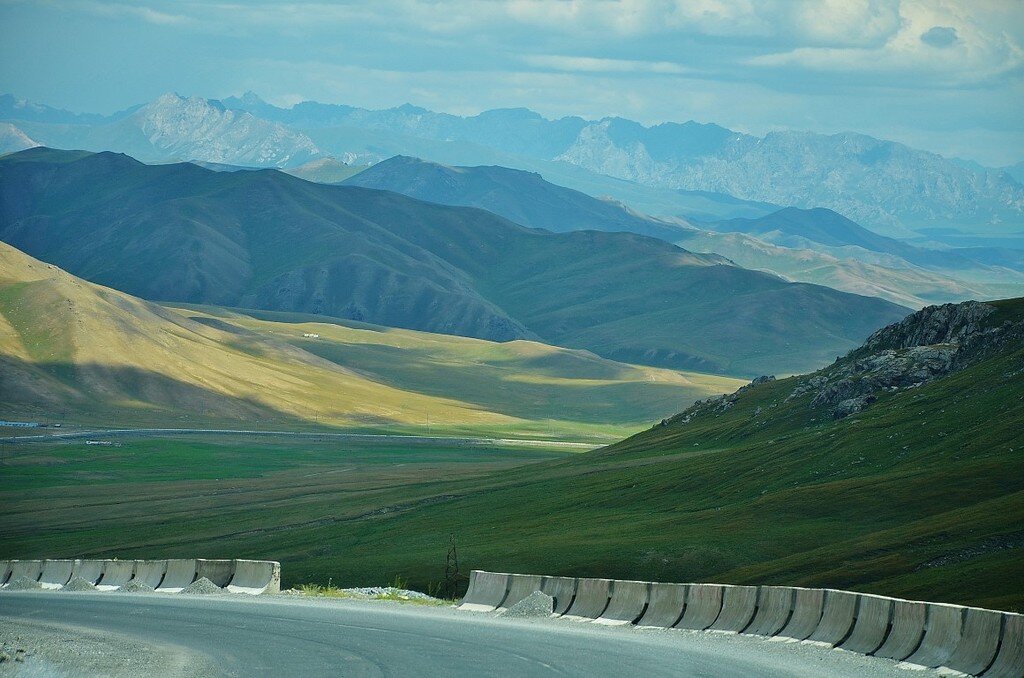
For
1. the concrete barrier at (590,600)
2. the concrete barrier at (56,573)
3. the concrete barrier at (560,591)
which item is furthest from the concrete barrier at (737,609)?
the concrete barrier at (56,573)

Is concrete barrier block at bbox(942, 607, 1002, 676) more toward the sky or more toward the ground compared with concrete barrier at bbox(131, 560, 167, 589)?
more toward the sky

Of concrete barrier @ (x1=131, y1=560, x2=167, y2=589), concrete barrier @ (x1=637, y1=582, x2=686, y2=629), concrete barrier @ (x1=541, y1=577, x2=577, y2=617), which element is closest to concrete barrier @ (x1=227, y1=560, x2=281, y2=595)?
concrete barrier @ (x1=131, y1=560, x2=167, y2=589)

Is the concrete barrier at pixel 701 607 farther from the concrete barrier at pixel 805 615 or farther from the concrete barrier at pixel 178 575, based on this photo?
the concrete barrier at pixel 178 575

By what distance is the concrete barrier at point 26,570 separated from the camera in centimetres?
5733

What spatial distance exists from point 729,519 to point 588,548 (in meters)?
11.2

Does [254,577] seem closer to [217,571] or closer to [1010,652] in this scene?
[217,571]

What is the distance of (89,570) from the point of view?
55.3m

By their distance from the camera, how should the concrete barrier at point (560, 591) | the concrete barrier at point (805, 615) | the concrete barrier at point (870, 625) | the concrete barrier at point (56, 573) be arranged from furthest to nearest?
the concrete barrier at point (56, 573), the concrete barrier at point (560, 591), the concrete barrier at point (805, 615), the concrete barrier at point (870, 625)

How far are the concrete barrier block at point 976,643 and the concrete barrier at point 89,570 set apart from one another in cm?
3616

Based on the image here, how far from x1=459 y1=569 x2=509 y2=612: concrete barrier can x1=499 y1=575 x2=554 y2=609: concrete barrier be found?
0.91ft

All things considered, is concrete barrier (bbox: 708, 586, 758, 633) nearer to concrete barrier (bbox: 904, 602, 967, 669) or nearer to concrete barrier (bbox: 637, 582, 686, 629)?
concrete barrier (bbox: 637, 582, 686, 629)

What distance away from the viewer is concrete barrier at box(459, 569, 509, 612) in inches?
1745

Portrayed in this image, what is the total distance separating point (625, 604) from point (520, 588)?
5054mm

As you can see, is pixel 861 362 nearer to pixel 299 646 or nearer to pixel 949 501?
pixel 949 501
